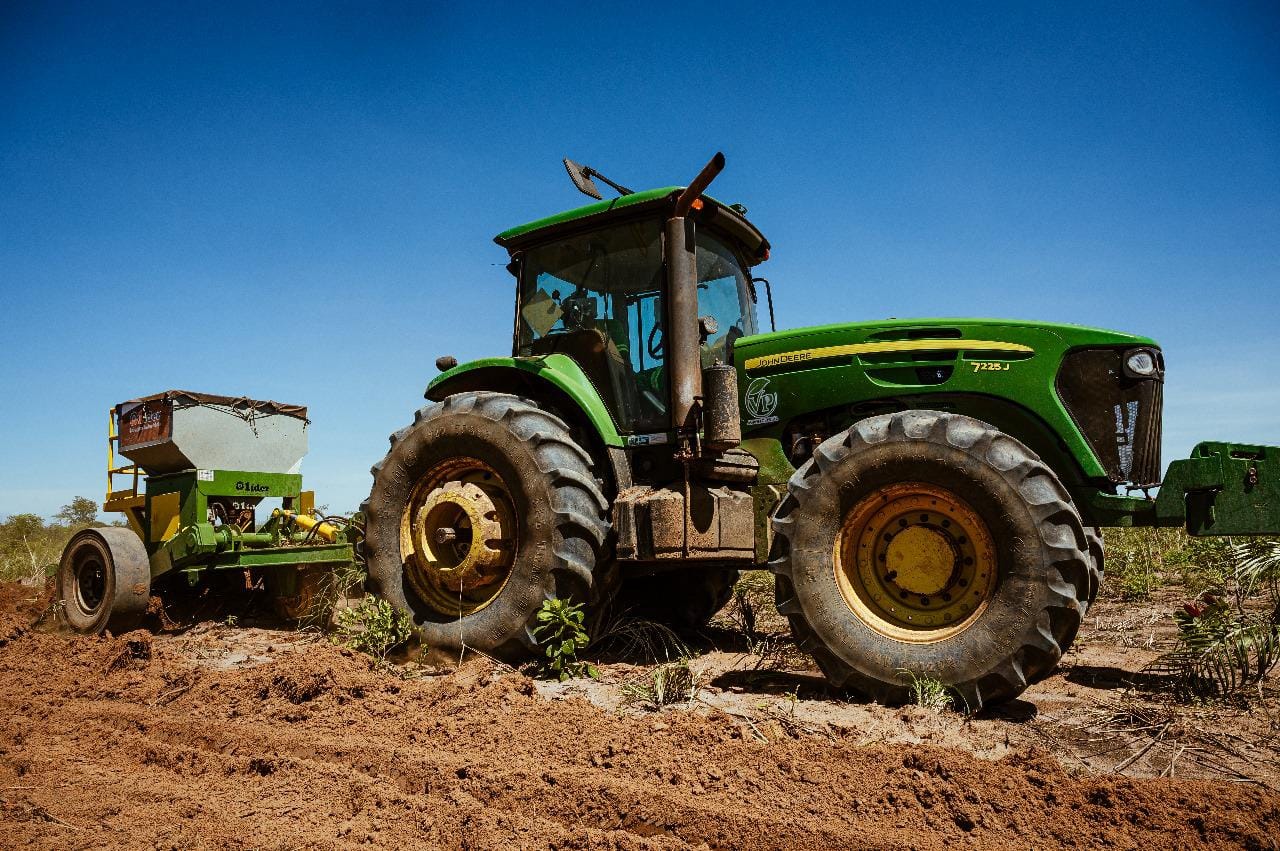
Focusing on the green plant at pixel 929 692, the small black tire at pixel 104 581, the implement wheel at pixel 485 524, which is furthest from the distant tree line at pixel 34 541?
the green plant at pixel 929 692

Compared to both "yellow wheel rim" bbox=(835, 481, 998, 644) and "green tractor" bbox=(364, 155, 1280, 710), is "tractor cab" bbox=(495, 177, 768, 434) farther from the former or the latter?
"yellow wheel rim" bbox=(835, 481, 998, 644)

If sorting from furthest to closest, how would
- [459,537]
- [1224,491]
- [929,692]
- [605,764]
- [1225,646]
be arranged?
1. [459,537]
2. [1224,491]
3. [1225,646]
4. [929,692]
5. [605,764]

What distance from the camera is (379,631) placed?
4988 mm

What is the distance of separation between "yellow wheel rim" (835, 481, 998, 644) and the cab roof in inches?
88.2

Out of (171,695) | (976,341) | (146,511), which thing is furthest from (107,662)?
(976,341)

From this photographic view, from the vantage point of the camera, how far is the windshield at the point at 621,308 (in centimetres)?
519

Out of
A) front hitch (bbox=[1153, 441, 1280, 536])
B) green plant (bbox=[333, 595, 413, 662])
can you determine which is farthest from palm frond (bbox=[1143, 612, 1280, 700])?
green plant (bbox=[333, 595, 413, 662])

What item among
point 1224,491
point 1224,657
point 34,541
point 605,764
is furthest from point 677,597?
point 34,541

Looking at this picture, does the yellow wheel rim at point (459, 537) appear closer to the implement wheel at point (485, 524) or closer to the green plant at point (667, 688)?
the implement wheel at point (485, 524)

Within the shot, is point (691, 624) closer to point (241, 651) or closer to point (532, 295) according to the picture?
point (532, 295)

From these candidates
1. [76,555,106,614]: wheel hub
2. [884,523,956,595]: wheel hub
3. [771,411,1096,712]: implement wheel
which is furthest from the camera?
[76,555,106,614]: wheel hub

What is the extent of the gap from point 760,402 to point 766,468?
0.39m

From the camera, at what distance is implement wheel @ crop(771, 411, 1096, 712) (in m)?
3.56

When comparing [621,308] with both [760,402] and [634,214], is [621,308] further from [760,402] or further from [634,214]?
[760,402]
